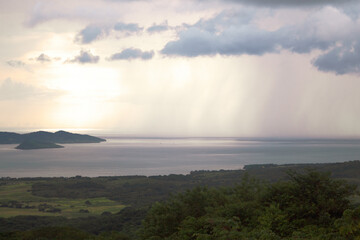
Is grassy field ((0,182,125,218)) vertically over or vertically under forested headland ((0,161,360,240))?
under

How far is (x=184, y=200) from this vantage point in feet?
71.9

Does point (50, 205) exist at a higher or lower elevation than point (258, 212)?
lower

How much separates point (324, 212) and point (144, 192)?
71.8 meters

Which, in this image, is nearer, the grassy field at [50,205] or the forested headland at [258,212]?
the forested headland at [258,212]

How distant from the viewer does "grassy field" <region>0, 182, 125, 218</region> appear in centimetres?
6406

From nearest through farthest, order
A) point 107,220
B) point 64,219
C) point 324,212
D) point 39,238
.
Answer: point 324,212, point 39,238, point 107,220, point 64,219

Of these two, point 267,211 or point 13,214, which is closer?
point 267,211

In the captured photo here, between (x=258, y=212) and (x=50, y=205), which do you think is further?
(x=50, y=205)

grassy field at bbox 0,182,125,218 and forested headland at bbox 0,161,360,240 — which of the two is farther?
grassy field at bbox 0,182,125,218

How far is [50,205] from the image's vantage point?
7075cm

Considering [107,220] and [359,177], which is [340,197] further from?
[359,177]

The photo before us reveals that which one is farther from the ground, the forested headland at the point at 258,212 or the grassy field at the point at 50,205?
the forested headland at the point at 258,212

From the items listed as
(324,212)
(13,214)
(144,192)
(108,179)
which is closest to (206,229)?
(324,212)

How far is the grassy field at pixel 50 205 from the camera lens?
6406 cm
